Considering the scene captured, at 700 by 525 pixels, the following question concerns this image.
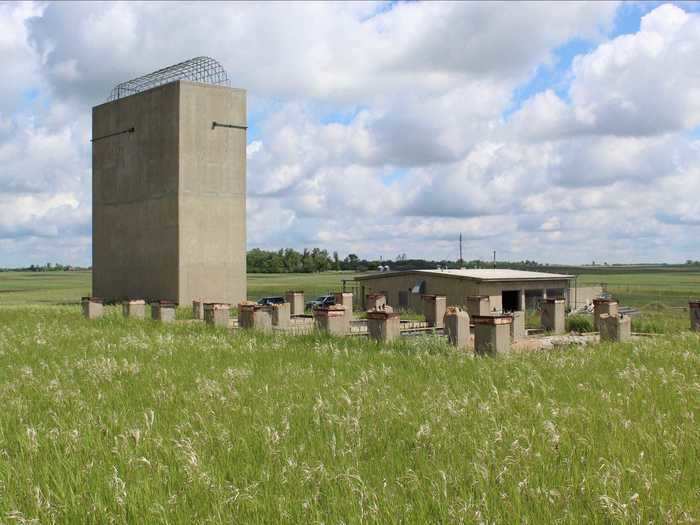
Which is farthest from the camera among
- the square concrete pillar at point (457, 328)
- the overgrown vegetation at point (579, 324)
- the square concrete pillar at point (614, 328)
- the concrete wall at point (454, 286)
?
the concrete wall at point (454, 286)

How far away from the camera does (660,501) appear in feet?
15.9

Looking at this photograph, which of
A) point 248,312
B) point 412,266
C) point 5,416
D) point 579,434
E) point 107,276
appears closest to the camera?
point 579,434

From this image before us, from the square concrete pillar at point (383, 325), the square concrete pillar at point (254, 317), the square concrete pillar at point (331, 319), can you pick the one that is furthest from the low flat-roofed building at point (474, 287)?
the square concrete pillar at point (383, 325)

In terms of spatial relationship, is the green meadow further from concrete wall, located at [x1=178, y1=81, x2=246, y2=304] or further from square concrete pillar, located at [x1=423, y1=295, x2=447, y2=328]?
concrete wall, located at [x1=178, y1=81, x2=246, y2=304]

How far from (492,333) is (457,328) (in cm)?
242

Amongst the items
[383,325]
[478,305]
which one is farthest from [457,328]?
[478,305]

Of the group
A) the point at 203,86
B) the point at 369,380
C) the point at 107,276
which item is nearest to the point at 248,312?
the point at 369,380

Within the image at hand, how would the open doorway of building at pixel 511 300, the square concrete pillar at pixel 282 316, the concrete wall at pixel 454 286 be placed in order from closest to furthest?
the square concrete pillar at pixel 282 316 → the concrete wall at pixel 454 286 → the open doorway of building at pixel 511 300

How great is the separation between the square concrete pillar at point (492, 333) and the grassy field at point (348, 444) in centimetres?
283

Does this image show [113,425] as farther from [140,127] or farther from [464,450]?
[140,127]

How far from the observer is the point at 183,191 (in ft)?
125

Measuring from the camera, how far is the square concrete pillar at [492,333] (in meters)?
14.8

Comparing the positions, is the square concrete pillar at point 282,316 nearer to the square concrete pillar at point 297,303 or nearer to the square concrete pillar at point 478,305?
the square concrete pillar at point 478,305

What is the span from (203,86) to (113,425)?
34.5 meters
